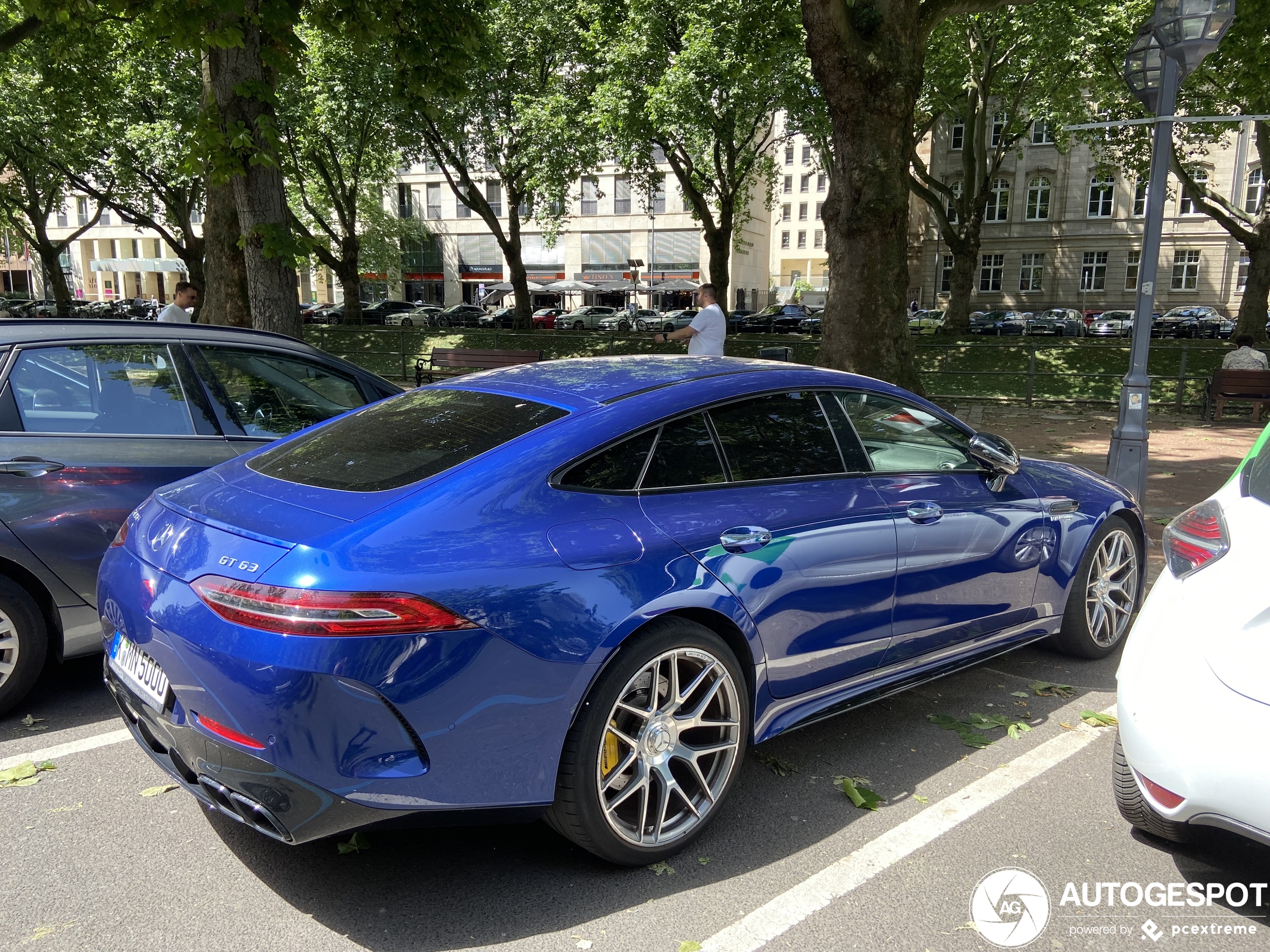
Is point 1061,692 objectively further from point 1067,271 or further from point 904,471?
point 1067,271

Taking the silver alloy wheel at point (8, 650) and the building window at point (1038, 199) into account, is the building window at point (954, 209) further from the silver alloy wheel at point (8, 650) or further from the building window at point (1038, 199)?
the silver alloy wheel at point (8, 650)

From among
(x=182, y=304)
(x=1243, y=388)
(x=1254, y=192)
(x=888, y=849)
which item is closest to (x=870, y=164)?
(x=182, y=304)

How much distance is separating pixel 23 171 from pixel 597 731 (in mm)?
38945

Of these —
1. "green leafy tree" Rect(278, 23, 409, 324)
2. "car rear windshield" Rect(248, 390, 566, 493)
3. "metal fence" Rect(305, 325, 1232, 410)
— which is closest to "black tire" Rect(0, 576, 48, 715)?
"car rear windshield" Rect(248, 390, 566, 493)

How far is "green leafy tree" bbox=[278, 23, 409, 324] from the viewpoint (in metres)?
24.0

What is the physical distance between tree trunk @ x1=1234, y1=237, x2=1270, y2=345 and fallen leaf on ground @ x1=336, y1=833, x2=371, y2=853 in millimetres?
23173

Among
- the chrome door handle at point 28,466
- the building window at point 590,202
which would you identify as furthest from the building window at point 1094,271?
the chrome door handle at point 28,466

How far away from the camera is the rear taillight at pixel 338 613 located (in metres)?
2.40

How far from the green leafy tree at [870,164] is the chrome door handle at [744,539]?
6.40 meters

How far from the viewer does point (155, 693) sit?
2.79 m

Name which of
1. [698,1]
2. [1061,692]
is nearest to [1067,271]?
[698,1]

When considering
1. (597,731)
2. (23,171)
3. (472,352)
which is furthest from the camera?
(23,171)

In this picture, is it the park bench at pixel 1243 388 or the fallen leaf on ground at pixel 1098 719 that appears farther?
the park bench at pixel 1243 388

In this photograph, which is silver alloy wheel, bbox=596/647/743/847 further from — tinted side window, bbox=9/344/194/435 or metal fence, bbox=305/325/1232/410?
metal fence, bbox=305/325/1232/410
